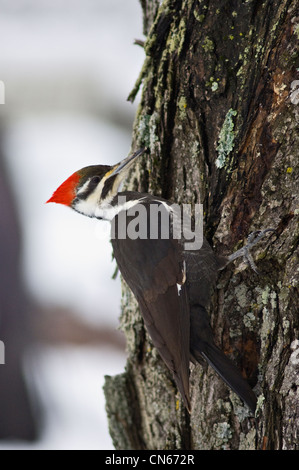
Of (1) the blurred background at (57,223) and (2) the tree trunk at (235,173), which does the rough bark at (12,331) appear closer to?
(1) the blurred background at (57,223)

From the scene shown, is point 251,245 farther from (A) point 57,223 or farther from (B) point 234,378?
(A) point 57,223

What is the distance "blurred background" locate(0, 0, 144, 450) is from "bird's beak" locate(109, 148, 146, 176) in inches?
50.7

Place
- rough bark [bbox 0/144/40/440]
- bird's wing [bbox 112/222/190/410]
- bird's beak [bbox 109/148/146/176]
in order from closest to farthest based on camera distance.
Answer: bird's wing [bbox 112/222/190/410], bird's beak [bbox 109/148/146/176], rough bark [bbox 0/144/40/440]

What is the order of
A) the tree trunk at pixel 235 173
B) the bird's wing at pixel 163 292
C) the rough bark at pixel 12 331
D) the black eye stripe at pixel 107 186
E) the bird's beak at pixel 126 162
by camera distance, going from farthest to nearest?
the rough bark at pixel 12 331 → the black eye stripe at pixel 107 186 → the bird's beak at pixel 126 162 → the bird's wing at pixel 163 292 → the tree trunk at pixel 235 173

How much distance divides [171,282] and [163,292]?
0.06 metres

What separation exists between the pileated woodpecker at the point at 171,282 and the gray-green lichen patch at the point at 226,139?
1.06ft

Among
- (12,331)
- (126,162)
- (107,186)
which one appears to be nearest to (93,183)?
(107,186)

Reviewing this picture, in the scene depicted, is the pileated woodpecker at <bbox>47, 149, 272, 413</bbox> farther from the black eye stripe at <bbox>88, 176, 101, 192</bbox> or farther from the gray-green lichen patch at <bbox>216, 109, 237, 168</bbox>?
the gray-green lichen patch at <bbox>216, 109, 237, 168</bbox>

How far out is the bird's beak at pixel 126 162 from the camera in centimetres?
245

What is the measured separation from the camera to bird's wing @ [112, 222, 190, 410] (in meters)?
2.16

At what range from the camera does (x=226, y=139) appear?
7.19 ft

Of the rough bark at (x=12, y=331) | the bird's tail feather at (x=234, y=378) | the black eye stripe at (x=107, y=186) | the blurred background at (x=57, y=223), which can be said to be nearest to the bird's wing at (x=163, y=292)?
the bird's tail feather at (x=234, y=378)

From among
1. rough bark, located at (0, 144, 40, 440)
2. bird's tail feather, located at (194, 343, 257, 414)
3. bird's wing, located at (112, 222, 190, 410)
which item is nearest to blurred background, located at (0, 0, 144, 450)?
rough bark, located at (0, 144, 40, 440)

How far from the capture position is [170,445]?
2455mm
